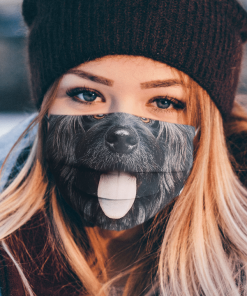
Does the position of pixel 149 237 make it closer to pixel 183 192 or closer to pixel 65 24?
pixel 183 192

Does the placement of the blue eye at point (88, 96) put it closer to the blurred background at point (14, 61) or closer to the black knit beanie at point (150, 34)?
the black knit beanie at point (150, 34)

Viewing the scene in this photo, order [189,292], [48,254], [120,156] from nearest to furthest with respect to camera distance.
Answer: [120,156]
[189,292]
[48,254]

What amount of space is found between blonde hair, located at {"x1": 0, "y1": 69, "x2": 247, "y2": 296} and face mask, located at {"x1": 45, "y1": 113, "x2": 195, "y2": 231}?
12 cm

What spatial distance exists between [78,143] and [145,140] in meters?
0.26

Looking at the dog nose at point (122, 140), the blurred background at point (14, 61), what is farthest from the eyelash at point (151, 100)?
the blurred background at point (14, 61)

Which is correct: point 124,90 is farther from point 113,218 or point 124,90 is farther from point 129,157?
point 113,218

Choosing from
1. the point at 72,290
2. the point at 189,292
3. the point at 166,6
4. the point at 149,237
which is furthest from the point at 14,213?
the point at 166,6

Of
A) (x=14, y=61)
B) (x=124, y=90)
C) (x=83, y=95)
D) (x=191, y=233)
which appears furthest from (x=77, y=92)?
(x=14, y=61)

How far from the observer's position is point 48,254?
1275 millimetres

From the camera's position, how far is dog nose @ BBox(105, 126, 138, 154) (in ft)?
3.30

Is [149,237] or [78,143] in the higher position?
[78,143]

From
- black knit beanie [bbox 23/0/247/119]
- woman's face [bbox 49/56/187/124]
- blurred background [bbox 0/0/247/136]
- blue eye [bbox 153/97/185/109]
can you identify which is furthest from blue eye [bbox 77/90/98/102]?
blurred background [bbox 0/0/247/136]

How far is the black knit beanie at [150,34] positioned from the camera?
103 centimetres

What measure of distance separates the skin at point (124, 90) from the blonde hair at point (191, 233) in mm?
61
